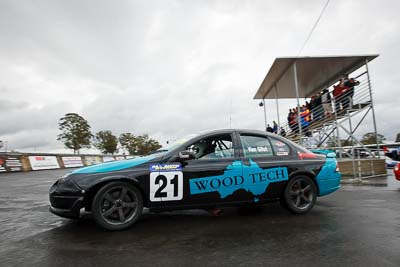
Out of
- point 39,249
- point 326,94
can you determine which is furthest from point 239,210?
point 326,94

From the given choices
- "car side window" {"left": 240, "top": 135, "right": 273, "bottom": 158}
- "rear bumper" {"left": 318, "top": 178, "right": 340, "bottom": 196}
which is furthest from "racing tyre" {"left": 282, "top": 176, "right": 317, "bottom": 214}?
"car side window" {"left": 240, "top": 135, "right": 273, "bottom": 158}

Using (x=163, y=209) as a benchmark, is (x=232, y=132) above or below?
above

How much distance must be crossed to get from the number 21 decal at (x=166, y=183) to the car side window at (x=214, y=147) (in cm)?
48

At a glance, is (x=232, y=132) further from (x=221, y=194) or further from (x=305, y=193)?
(x=305, y=193)

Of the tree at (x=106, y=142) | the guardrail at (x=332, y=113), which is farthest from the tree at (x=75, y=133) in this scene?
the guardrail at (x=332, y=113)

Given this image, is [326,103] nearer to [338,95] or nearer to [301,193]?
[338,95]

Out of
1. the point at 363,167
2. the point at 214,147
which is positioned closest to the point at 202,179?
the point at 214,147

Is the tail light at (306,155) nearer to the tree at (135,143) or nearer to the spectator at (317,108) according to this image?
the spectator at (317,108)

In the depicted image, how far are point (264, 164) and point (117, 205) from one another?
2.42 metres

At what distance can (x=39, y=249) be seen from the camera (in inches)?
123

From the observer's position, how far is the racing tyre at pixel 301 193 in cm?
452

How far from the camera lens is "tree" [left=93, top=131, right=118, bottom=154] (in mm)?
71688

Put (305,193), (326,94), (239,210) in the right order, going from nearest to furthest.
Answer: (305,193), (239,210), (326,94)

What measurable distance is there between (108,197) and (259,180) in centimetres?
236
